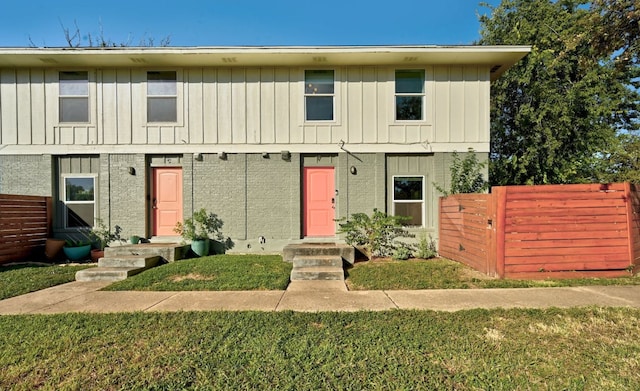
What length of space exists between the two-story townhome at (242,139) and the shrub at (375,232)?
483 mm

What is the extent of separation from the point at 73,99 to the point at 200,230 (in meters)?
4.99

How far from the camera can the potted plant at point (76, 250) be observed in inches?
314

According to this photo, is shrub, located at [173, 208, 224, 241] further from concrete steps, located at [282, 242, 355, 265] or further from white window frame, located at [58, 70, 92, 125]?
white window frame, located at [58, 70, 92, 125]

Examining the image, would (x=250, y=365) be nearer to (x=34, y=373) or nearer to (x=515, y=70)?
(x=34, y=373)

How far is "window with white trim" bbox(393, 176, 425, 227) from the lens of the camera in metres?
8.70

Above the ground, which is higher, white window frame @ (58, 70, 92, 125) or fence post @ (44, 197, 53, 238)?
white window frame @ (58, 70, 92, 125)

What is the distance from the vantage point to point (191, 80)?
8719mm

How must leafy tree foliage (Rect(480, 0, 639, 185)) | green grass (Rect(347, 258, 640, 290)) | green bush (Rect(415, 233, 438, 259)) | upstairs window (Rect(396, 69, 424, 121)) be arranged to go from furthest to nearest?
leafy tree foliage (Rect(480, 0, 639, 185)), upstairs window (Rect(396, 69, 424, 121)), green bush (Rect(415, 233, 438, 259)), green grass (Rect(347, 258, 640, 290))

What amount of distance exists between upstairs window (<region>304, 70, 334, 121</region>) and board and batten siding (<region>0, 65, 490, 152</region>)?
17 cm

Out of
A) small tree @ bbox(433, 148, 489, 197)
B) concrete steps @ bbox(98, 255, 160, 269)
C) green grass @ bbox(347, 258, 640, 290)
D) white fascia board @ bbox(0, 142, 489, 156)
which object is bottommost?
green grass @ bbox(347, 258, 640, 290)

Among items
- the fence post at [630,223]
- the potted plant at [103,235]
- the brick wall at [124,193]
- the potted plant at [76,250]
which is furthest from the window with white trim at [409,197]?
the potted plant at [76,250]

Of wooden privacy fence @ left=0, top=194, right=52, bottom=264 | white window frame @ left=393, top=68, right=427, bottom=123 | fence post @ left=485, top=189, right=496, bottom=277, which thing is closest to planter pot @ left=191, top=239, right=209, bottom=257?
wooden privacy fence @ left=0, top=194, right=52, bottom=264

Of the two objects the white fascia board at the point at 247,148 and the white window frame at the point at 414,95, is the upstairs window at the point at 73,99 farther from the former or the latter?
the white window frame at the point at 414,95

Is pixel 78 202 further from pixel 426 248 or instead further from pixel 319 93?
pixel 426 248
